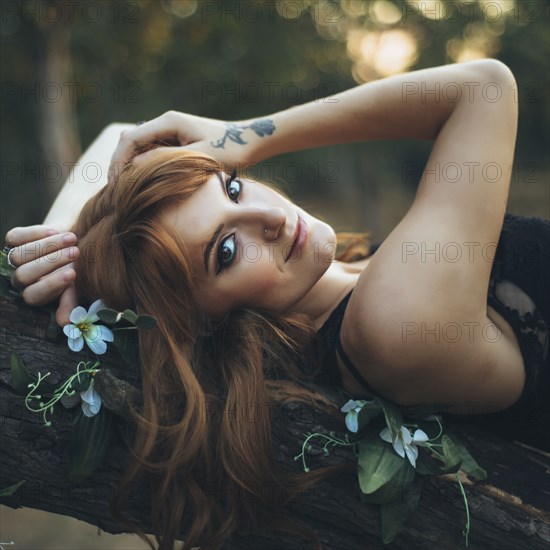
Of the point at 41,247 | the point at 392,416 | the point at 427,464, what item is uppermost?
the point at 41,247

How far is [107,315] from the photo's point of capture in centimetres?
214

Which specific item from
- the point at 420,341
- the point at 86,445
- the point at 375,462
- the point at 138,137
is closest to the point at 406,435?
the point at 375,462

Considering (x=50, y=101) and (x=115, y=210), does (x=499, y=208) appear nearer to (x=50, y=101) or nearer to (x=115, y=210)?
(x=115, y=210)

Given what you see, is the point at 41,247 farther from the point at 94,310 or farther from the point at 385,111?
the point at 385,111

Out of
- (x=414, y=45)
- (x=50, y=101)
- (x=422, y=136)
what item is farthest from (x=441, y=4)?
(x=422, y=136)

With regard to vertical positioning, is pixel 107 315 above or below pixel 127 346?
above

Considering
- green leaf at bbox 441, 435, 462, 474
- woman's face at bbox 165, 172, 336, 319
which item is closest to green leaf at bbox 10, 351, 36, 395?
woman's face at bbox 165, 172, 336, 319

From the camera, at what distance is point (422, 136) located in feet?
8.82

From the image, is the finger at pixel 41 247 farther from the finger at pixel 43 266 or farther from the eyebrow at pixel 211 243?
the eyebrow at pixel 211 243

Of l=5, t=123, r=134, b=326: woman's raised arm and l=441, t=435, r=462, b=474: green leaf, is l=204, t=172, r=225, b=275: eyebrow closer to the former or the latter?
l=5, t=123, r=134, b=326: woman's raised arm

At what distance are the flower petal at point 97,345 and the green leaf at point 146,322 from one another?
0.44 ft

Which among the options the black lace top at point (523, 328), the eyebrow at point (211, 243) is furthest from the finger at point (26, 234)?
the black lace top at point (523, 328)

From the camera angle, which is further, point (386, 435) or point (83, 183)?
point (83, 183)

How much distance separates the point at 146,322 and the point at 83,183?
112 cm
